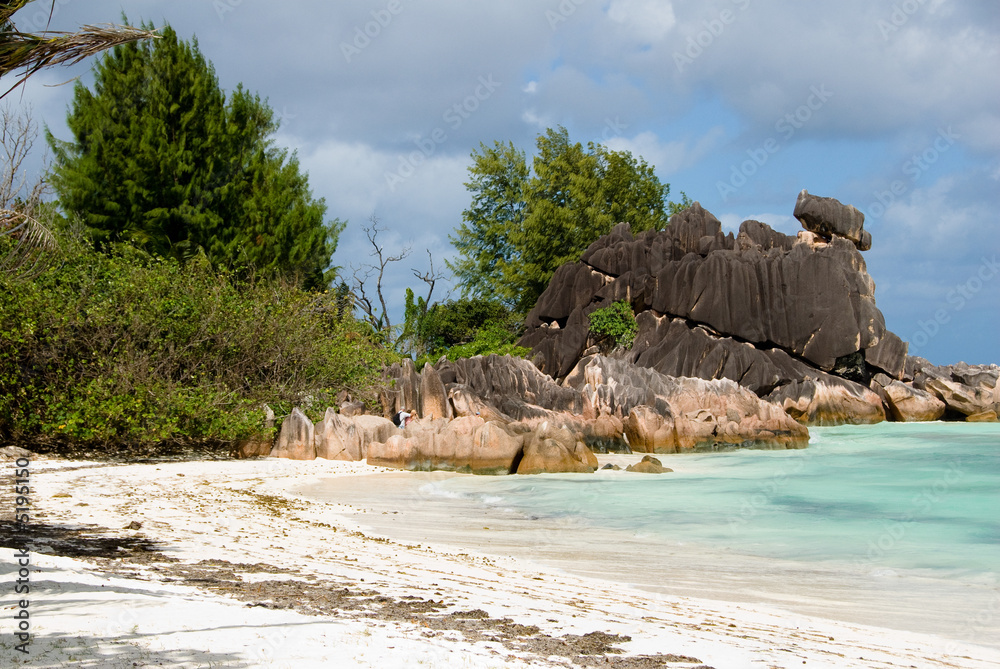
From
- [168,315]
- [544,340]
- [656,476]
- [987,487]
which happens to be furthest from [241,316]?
[544,340]

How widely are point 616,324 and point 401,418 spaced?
18503 mm

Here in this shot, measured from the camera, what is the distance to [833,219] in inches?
1436

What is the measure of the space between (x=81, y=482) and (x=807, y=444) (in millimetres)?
18845

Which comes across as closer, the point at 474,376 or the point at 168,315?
the point at 168,315

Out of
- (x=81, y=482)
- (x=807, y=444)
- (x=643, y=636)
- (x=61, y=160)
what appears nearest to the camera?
(x=643, y=636)

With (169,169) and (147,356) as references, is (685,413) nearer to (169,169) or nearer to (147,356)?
(147,356)

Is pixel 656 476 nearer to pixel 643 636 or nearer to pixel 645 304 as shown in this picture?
pixel 643 636

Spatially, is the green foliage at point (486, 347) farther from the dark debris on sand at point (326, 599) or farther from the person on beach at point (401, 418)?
the dark debris on sand at point (326, 599)

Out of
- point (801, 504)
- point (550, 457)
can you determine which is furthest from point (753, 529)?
point (550, 457)

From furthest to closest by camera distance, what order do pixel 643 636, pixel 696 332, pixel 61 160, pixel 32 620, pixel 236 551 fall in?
pixel 696 332, pixel 61 160, pixel 236 551, pixel 643 636, pixel 32 620

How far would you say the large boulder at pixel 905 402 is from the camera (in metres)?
32.4

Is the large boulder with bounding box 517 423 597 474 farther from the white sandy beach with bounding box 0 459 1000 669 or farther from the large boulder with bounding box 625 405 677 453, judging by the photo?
the white sandy beach with bounding box 0 459 1000 669

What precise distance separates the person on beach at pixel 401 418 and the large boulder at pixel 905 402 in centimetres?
2197

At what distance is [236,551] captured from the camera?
21.9 feet
